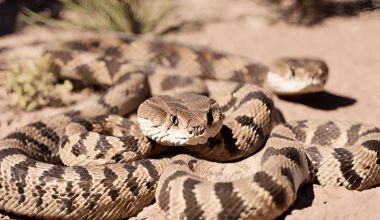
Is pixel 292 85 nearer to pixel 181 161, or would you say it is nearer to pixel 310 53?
pixel 310 53

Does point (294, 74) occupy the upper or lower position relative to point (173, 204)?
upper

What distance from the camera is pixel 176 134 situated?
13.8 feet

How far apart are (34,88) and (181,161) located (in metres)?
3.88

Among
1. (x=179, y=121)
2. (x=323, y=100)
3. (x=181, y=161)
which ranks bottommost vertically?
(x=323, y=100)

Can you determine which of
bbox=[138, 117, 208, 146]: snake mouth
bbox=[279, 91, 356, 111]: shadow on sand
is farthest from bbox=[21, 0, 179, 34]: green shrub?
bbox=[138, 117, 208, 146]: snake mouth

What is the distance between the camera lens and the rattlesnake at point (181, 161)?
3.73 m

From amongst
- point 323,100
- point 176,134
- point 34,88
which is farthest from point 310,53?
point 34,88

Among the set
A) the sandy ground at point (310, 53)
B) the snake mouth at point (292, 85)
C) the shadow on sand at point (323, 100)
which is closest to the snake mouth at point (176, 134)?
the sandy ground at point (310, 53)

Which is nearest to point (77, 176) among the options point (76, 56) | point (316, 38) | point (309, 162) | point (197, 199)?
point (197, 199)

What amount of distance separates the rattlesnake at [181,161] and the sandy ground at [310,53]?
37 centimetres

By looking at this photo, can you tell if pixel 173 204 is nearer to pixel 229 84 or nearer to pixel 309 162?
pixel 309 162

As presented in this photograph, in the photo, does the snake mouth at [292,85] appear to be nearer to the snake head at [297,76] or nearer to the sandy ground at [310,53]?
the snake head at [297,76]

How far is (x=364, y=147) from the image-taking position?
469 centimetres

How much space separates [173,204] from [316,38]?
811 cm
